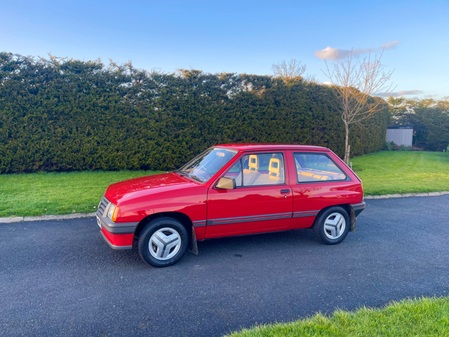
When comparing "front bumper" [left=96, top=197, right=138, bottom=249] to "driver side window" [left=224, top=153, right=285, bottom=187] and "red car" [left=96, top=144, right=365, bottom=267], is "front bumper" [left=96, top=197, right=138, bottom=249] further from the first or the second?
"driver side window" [left=224, top=153, right=285, bottom=187]

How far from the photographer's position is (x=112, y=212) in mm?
4227

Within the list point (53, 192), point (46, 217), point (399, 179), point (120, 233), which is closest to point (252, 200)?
point (120, 233)

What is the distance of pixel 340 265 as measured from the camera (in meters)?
4.50

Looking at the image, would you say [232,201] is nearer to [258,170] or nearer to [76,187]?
[258,170]

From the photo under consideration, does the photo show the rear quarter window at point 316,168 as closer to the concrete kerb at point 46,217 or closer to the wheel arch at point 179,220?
the wheel arch at point 179,220

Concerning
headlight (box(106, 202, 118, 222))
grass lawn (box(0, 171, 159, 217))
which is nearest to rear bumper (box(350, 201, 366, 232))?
headlight (box(106, 202, 118, 222))

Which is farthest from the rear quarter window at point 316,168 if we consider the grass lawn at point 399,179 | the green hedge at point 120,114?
the green hedge at point 120,114

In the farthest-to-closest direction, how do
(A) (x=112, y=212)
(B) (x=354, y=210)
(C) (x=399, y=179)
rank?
(C) (x=399, y=179) < (B) (x=354, y=210) < (A) (x=112, y=212)

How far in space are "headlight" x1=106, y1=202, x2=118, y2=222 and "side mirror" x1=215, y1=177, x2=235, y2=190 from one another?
139 centimetres

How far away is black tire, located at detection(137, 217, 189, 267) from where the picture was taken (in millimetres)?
4219

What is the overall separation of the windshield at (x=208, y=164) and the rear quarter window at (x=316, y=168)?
1.12 metres

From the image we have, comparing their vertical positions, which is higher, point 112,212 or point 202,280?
point 112,212

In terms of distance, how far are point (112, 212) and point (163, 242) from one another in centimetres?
78

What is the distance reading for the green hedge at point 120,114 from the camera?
10.1 m
